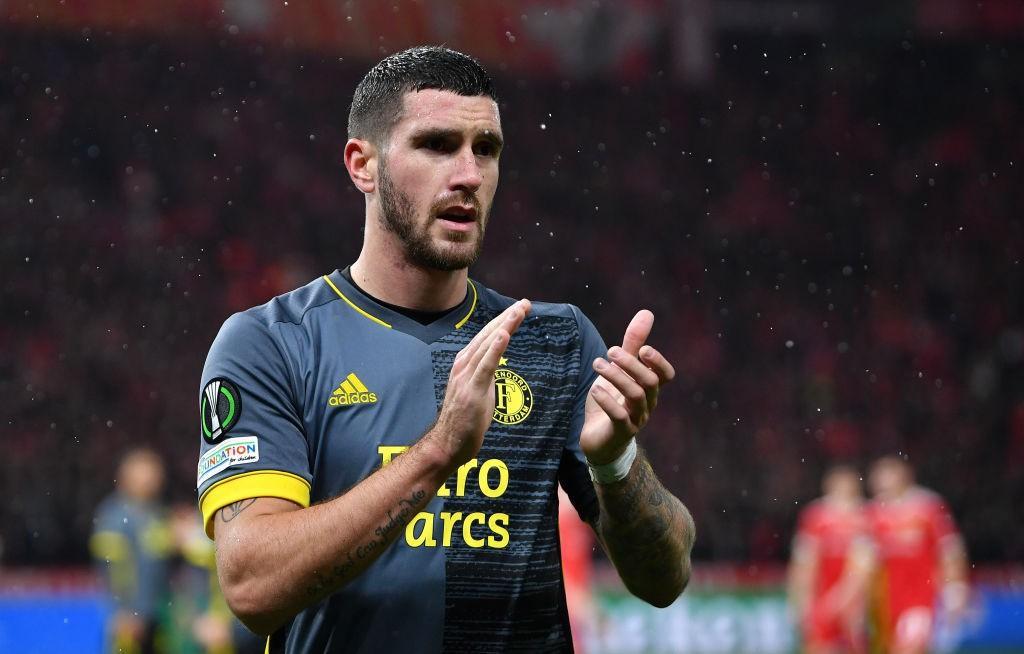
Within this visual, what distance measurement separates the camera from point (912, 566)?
38.8 ft

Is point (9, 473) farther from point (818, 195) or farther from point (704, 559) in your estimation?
point (818, 195)

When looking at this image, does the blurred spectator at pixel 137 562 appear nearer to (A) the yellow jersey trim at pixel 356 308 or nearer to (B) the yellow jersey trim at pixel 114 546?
(B) the yellow jersey trim at pixel 114 546

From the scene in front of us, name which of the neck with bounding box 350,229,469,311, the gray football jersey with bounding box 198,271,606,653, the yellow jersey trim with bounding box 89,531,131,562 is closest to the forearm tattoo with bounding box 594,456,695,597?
the gray football jersey with bounding box 198,271,606,653

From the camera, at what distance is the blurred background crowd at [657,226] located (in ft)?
58.4

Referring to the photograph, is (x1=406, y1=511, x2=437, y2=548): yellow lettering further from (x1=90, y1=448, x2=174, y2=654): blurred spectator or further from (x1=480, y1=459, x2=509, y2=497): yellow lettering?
(x1=90, y1=448, x2=174, y2=654): blurred spectator

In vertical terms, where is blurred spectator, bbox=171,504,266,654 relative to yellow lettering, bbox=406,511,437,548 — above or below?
above

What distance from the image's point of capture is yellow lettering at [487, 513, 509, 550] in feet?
8.84

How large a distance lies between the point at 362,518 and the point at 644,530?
645 mm

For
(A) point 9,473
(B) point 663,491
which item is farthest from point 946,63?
(B) point 663,491

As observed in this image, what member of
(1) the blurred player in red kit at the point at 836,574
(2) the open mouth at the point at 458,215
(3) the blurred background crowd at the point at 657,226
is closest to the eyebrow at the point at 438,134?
(2) the open mouth at the point at 458,215

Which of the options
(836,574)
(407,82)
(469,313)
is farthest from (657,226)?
(407,82)

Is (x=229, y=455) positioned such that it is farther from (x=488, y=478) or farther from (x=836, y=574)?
(x=836, y=574)

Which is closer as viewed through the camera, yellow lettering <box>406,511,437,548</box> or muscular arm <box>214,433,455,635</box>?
muscular arm <box>214,433,455,635</box>

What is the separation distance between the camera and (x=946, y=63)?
23750 millimetres
